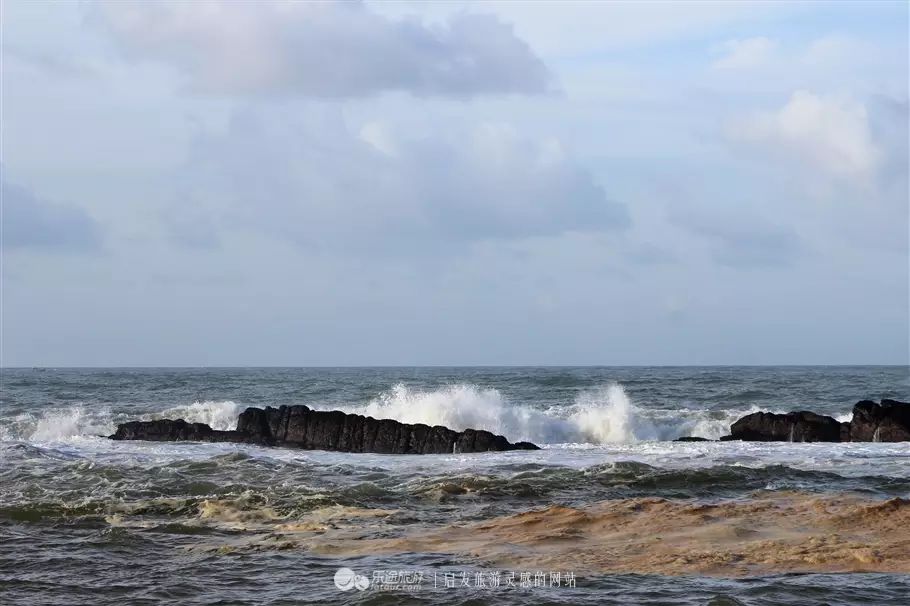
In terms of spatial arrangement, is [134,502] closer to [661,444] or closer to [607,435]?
[661,444]

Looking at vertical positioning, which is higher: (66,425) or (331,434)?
(331,434)

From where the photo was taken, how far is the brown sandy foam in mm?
8695

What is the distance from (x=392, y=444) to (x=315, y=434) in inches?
83.8

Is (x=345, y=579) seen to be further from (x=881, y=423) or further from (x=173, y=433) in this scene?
(x=881, y=423)

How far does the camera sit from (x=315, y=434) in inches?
870

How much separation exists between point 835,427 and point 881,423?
1065 mm

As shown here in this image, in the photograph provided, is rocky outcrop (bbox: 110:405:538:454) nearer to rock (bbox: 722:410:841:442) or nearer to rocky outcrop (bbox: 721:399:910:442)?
rock (bbox: 722:410:841:442)

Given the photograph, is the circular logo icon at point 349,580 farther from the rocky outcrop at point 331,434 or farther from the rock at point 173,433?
the rock at point 173,433

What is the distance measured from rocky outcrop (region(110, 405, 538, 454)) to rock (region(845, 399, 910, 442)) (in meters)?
7.30

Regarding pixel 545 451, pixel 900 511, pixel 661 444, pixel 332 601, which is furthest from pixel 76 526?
pixel 661 444

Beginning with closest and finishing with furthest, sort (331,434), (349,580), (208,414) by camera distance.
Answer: (349,580), (331,434), (208,414)

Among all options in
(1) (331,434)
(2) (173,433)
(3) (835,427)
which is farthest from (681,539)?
(2) (173,433)

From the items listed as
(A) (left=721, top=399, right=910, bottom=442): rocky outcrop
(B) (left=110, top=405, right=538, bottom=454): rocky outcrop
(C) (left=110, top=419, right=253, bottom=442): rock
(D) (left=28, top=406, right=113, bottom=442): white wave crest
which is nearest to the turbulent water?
(D) (left=28, top=406, right=113, bottom=442): white wave crest

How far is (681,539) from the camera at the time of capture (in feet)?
31.6
